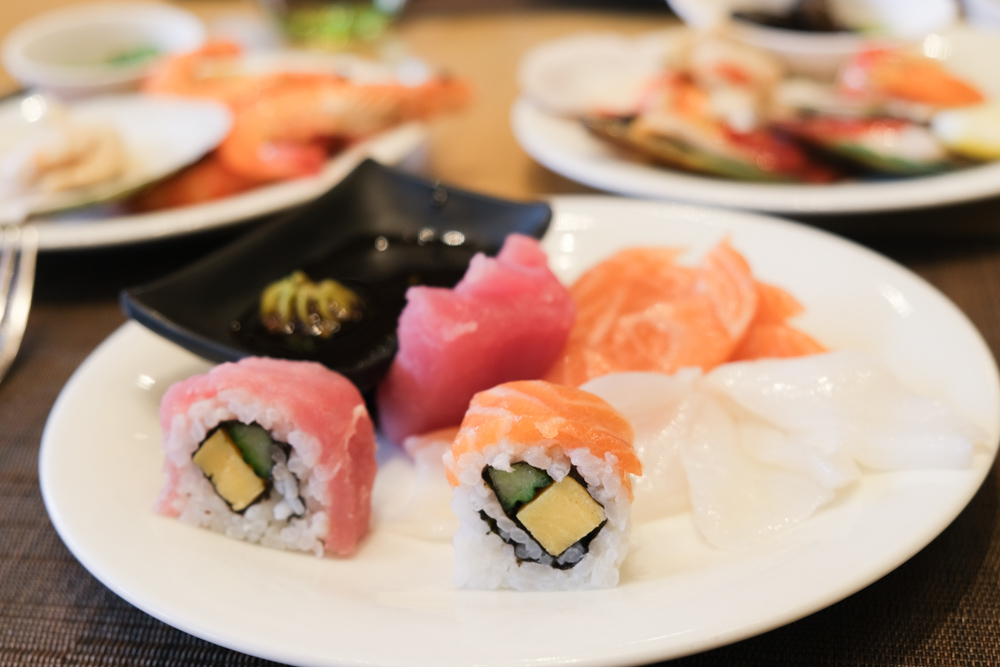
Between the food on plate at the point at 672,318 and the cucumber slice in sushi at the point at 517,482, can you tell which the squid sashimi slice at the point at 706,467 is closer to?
the food on plate at the point at 672,318

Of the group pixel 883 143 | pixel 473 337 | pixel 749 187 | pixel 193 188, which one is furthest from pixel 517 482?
pixel 883 143

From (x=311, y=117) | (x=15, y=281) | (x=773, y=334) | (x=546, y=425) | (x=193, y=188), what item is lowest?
(x=15, y=281)

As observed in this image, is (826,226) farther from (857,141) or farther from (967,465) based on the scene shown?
(967,465)

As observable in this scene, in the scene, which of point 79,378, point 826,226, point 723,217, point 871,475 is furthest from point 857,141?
point 79,378

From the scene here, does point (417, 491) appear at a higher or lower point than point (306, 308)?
lower

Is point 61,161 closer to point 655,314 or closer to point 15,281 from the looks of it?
point 15,281

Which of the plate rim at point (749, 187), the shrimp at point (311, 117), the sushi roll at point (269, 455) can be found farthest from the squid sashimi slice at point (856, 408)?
the shrimp at point (311, 117)
